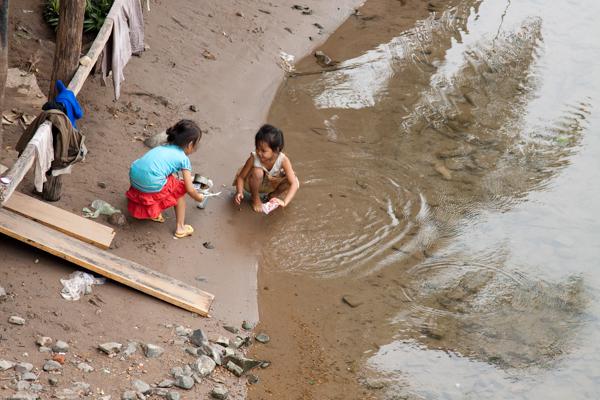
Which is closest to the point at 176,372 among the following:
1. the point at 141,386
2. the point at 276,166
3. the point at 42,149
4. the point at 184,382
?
the point at 184,382

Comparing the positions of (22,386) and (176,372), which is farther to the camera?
(176,372)

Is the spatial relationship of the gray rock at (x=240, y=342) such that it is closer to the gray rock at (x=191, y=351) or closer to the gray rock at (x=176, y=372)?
the gray rock at (x=191, y=351)

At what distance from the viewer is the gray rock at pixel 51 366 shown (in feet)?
16.1

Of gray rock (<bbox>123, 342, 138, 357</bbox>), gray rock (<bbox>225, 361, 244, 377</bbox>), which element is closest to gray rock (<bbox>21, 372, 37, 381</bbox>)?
gray rock (<bbox>123, 342, 138, 357</bbox>)

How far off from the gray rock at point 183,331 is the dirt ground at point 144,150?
0.18 feet

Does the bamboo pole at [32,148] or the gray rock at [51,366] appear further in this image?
the bamboo pole at [32,148]

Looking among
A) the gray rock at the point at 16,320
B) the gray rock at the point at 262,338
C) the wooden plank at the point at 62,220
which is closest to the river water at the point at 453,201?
the gray rock at the point at 262,338

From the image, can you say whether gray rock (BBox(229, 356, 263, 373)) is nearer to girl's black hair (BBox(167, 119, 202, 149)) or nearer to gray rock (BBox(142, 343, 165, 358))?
gray rock (BBox(142, 343, 165, 358))

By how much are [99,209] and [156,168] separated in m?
0.65

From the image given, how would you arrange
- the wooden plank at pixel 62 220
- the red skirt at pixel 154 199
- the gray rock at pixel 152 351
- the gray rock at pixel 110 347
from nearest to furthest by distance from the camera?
1. the gray rock at pixel 110 347
2. the gray rock at pixel 152 351
3. the wooden plank at pixel 62 220
4. the red skirt at pixel 154 199

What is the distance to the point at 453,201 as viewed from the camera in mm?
8430

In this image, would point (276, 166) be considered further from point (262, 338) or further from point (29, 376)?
point (29, 376)

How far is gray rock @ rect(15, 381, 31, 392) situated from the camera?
4.61 metres

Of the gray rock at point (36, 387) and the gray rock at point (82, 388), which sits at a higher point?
the gray rock at point (36, 387)
